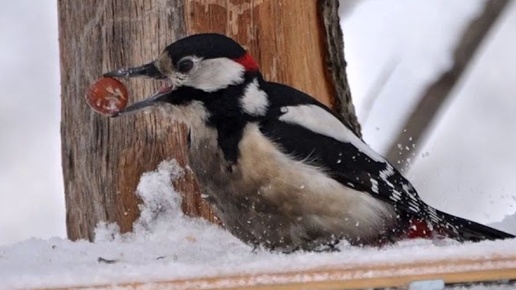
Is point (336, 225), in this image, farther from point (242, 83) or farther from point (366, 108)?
point (366, 108)

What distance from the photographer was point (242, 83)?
2.83 metres

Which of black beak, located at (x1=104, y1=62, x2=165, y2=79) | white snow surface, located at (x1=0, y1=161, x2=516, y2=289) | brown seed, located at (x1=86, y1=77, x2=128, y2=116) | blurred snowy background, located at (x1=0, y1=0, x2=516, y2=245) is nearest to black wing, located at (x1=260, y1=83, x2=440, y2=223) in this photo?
white snow surface, located at (x1=0, y1=161, x2=516, y2=289)

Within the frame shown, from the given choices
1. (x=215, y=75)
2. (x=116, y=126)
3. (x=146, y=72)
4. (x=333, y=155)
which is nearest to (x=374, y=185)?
(x=333, y=155)

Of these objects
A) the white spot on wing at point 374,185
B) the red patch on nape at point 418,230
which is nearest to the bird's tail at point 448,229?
the red patch on nape at point 418,230

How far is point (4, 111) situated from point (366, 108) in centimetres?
178

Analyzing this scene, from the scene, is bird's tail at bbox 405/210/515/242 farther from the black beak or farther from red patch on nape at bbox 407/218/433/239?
the black beak

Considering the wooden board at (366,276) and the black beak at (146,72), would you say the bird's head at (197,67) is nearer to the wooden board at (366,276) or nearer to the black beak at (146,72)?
the black beak at (146,72)

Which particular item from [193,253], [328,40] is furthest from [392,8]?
[193,253]

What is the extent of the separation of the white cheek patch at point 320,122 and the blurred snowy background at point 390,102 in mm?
1521

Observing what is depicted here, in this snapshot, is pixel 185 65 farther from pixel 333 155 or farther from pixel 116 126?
pixel 116 126

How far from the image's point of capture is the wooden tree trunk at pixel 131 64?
10.6ft

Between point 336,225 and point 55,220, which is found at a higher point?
point 336,225

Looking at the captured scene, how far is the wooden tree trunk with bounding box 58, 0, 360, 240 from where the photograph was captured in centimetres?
324

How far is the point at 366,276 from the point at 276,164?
70cm
